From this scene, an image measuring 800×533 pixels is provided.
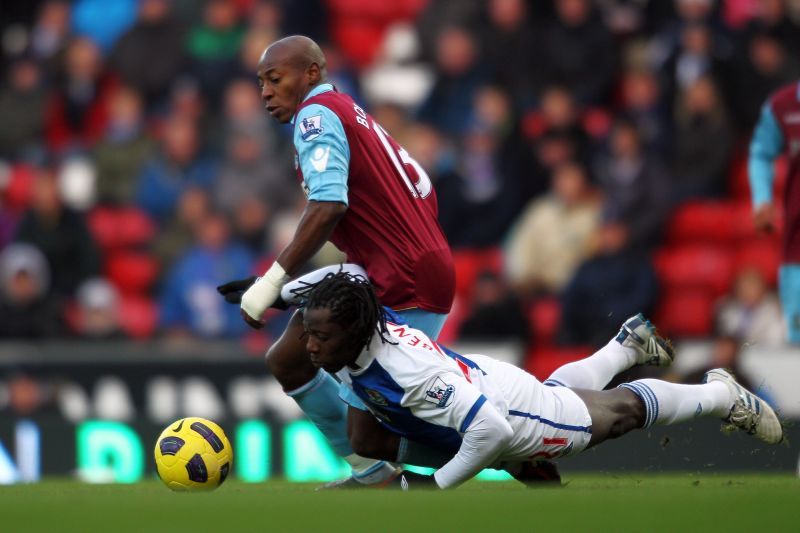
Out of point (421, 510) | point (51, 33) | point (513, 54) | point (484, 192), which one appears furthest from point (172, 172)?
point (421, 510)

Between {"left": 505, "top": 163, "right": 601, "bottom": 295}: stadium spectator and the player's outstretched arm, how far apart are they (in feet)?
20.3

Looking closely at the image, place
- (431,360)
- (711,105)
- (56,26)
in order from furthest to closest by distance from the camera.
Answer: (56,26) → (711,105) → (431,360)

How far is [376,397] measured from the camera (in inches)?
252

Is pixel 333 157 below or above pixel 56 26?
→ below

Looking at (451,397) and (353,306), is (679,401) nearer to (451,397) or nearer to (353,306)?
(451,397)

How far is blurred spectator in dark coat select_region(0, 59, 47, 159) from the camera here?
15.3 metres

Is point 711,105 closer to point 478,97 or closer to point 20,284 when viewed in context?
point 478,97

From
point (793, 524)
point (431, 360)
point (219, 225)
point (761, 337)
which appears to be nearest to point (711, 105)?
point (761, 337)

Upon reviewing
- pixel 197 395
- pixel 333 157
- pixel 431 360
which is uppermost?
pixel 333 157

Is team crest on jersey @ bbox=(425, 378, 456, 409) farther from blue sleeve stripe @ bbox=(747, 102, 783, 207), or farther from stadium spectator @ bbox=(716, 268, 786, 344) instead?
stadium spectator @ bbox=(716, 268, 786, 344)

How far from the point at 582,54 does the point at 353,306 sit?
307 inches

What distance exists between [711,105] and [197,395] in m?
5.00

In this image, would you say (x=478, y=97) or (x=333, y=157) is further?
(x=478, y=97)

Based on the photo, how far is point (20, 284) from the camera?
520 inches
